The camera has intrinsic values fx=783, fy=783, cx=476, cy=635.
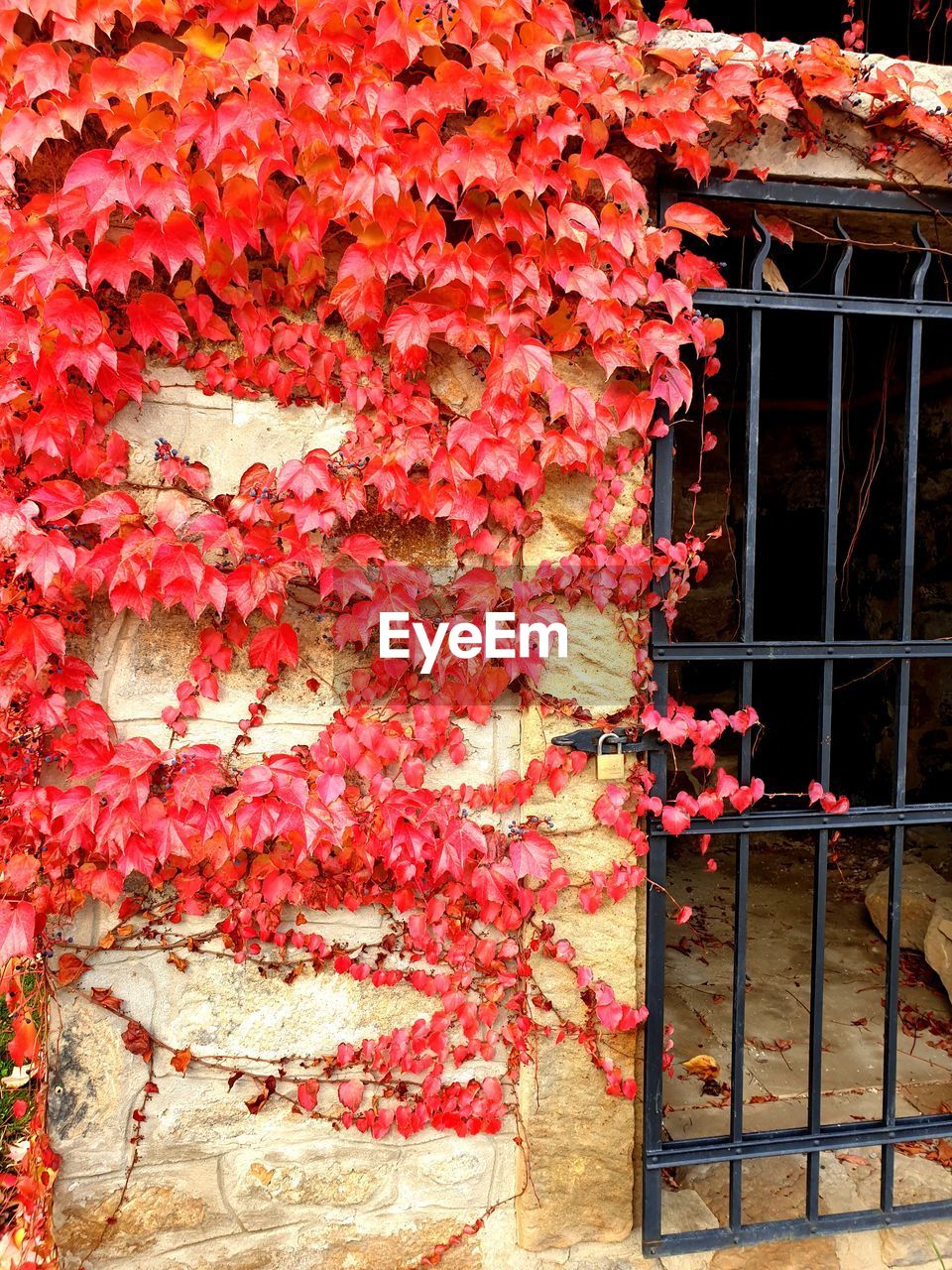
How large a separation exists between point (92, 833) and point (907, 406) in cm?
220

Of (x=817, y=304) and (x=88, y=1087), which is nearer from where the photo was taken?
(x=88, y=1087)

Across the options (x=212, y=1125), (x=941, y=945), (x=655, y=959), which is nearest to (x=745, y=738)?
(x=655, y=959)

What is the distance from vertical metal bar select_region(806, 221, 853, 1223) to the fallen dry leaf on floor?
0.63 metres

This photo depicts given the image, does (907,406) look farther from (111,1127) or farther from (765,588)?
(765,588)

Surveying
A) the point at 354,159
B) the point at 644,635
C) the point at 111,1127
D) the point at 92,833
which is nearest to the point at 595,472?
the point at 644,635

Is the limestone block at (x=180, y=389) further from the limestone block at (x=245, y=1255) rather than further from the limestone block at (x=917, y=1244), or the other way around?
the limestone block at (x=917, y=1244)

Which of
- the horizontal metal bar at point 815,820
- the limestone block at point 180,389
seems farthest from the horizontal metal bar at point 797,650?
the limestone block at point 180,389

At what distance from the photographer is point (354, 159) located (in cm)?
164

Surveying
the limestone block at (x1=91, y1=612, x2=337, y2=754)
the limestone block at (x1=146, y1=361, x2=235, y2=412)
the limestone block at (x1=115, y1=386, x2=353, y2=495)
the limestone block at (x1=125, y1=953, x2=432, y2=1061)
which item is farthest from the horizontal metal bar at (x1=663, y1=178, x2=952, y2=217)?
the limestone block at (x1=125, y1=953, x2=432, y2=1061)

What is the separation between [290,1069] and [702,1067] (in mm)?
1549

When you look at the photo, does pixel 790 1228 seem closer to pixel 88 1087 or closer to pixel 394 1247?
pixel 394 1247

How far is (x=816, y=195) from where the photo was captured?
1.89 metres

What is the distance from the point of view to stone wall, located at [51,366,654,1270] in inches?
70.4

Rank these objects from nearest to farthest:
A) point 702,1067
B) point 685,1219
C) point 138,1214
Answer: point 138,1214 → point 685,1219 → point 702,1067
